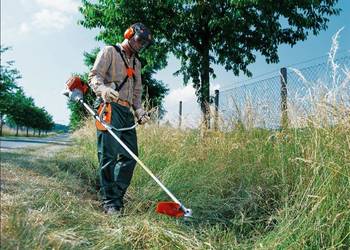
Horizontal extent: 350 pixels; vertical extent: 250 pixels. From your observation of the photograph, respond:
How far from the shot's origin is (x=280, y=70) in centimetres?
774

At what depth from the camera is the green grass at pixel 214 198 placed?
297 cm

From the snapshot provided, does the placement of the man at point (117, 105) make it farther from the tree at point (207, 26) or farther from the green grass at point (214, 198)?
the tree at point (207, 26)

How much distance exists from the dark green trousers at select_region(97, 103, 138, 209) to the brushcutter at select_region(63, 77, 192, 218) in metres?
0.10

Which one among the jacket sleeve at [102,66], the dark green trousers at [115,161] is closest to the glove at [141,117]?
the dark green trousers at [115,161]

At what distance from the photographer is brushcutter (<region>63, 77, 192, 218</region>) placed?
3295mm

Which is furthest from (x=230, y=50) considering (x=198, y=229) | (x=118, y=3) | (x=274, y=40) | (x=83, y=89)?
(x=198, y=229)

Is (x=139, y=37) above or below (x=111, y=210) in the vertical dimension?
above

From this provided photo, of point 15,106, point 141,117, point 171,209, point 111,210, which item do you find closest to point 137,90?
point 141,117

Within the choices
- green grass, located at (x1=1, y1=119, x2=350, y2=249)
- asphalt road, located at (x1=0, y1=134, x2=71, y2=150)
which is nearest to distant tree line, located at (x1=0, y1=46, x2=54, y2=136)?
asphalt road, located at (x1=0, y1=134, x2=71, y2=150)

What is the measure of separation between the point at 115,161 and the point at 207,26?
29.3 feet

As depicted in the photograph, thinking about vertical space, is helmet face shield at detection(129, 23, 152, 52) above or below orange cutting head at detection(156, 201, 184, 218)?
above

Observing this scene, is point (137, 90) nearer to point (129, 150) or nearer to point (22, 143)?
point (129, 150)

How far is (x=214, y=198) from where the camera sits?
4.40 meters

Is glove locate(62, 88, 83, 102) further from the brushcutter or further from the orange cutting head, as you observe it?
the orange cutting head
